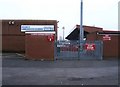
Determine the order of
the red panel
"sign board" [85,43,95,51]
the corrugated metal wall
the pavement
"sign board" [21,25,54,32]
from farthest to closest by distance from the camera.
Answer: the corrugated metal wall, "sign board" [21,25,54,32], "sign board" [85,43,95,51], the red panel, the pavement

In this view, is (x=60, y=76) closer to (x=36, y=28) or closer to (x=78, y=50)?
(x=78, y=50)

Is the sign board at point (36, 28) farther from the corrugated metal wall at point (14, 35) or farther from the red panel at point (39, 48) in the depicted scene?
the red panel at point (39, 48)

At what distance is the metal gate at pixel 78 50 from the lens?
35156 mm

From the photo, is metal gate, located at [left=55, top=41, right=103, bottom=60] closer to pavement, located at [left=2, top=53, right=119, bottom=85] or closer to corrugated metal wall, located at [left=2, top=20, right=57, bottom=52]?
pavement, located at [left=2, top=53, right=119, bottom=85]

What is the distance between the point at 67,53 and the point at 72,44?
5.12 ft

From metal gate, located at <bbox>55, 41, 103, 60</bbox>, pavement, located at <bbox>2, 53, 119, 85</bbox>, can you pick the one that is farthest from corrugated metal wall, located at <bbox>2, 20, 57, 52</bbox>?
pavement, located at <bbox>2, 53, 119, 85</bbox>

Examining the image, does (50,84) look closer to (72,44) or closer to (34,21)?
(72,44)

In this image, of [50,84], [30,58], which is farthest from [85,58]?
[50,84]

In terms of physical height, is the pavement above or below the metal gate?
below

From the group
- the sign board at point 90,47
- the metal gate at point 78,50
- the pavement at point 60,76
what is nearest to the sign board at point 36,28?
the metal gate at point 78,50

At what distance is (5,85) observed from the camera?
1586 cm

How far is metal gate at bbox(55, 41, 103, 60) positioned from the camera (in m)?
35.2

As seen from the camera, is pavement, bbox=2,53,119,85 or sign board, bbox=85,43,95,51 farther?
sign board, bbox=85,43,95,51

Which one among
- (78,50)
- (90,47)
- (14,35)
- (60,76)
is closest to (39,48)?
(78,50)
